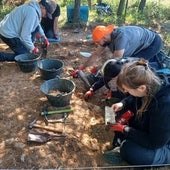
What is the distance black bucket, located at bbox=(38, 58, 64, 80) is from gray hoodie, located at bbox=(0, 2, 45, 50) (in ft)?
1.55

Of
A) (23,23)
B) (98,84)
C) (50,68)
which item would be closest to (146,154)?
(98,84)

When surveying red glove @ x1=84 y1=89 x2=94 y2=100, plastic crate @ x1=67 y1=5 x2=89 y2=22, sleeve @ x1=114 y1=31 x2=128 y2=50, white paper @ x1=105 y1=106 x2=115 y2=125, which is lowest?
plastic crate @ x1=67 y1=5 x2=89 y2=22

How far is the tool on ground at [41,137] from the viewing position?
331 centimetres

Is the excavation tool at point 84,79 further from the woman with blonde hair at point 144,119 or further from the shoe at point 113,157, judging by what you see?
the shoe at point 113,157

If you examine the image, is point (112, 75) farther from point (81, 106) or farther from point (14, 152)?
point (14, 152)

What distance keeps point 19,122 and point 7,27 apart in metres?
Result: 2.14

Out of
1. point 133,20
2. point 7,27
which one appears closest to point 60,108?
point 7,27

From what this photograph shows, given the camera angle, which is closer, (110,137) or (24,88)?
(110,137)

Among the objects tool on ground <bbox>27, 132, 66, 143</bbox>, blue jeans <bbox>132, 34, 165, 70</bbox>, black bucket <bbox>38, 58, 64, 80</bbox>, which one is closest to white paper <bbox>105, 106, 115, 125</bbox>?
tool on ground <bbox>27, 132, 66, 143</bbox>

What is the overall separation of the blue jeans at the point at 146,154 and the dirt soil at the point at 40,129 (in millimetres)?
371

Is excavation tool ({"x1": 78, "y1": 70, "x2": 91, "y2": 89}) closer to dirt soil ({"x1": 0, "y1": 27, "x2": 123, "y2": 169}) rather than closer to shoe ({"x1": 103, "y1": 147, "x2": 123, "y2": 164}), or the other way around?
dirt soil ({"x1": 0, "y1": 27, "x2": 123, "y2": 169})

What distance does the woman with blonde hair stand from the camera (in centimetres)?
248

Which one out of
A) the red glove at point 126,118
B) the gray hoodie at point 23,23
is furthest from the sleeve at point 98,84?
the gray hoodie at point 23,23

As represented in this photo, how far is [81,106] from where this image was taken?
405 cm
